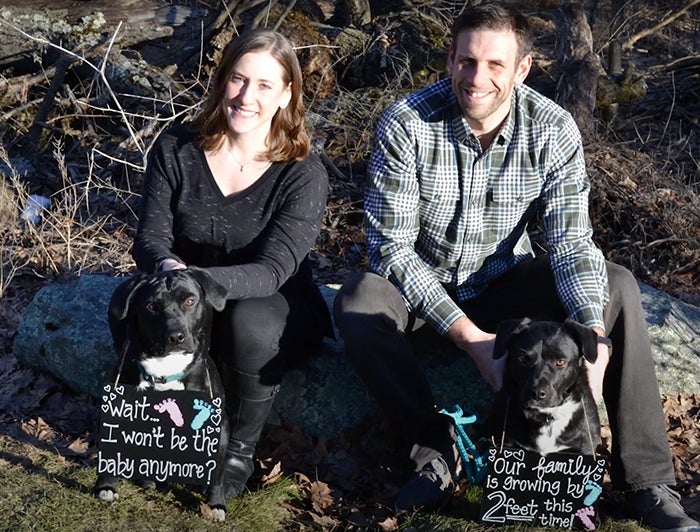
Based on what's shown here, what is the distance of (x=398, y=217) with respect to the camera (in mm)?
3971

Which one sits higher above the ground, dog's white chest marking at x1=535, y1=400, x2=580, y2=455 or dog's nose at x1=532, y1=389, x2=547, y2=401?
dog's nose at x1=532, y1=389, x2=547, y2=401

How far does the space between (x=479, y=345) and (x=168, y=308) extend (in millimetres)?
1346

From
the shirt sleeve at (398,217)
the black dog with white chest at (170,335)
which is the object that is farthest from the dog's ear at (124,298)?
the shirt sleeve at (398,217)

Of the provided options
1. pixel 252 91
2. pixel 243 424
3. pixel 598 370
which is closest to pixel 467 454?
pixel 598 370

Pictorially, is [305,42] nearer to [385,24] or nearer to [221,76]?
[385,24]

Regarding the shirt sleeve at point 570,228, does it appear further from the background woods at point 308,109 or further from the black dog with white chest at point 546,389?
the background woods at point 308,109

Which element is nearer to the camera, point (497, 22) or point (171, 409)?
point (171, 409)

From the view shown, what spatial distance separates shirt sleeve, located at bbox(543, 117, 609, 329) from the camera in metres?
3.77

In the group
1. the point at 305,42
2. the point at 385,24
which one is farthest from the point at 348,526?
the point at 385,24

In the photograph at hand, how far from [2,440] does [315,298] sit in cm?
169

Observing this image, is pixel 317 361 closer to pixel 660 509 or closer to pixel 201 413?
pixel 201 413

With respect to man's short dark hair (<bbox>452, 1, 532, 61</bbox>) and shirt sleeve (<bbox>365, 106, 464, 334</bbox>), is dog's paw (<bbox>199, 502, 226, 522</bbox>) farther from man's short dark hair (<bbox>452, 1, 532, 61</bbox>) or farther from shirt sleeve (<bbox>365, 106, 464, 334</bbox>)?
man's short dark hair (<bbox>452, 1, 532, 61</bbox>)

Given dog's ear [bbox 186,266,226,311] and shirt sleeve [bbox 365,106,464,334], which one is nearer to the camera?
dog's ear [bbox 186,266,226,311]

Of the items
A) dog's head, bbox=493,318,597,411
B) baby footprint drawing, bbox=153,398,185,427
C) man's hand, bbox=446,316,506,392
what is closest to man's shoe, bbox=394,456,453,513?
man's hand, bbox=446,316,506,392
